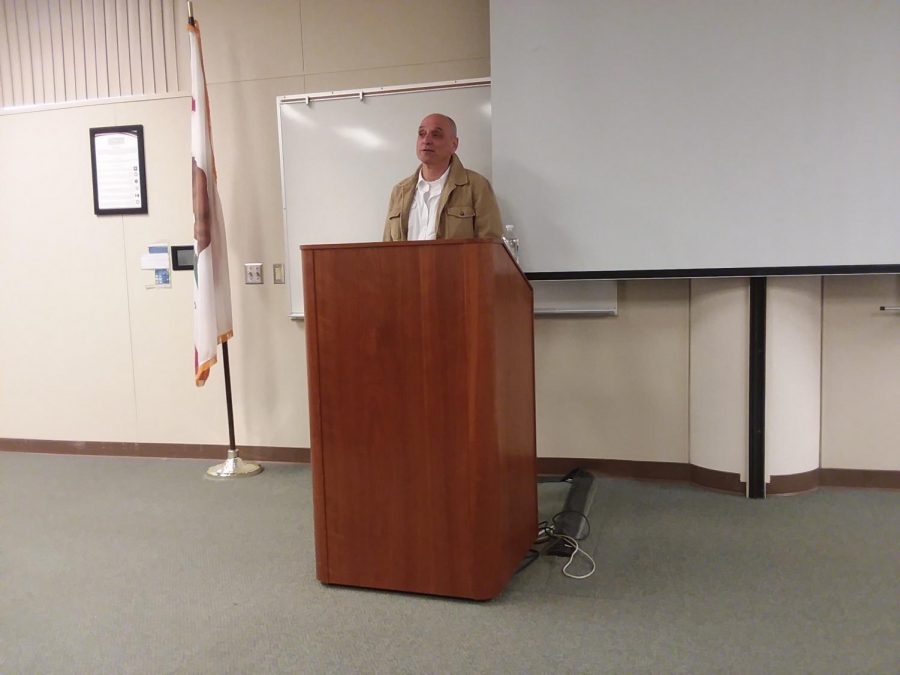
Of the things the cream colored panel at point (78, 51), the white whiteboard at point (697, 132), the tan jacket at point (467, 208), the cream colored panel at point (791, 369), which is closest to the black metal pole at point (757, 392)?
the cream colored panel at point (791, 369)

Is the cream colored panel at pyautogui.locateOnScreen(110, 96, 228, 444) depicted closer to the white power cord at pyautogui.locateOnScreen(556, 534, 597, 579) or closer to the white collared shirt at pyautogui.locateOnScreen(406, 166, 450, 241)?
the white collared shirt at pyautogui.locateOnScreen(406, 166, 450, 241)

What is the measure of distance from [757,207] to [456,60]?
164 centimetres

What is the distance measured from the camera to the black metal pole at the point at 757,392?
2.92 m

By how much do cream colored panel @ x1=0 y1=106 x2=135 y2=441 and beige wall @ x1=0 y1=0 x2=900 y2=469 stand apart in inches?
0.4

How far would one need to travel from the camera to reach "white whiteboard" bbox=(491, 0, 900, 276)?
274 centimetres

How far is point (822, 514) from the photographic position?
8.89 feet

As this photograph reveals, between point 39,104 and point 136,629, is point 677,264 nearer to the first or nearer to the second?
point 136,629

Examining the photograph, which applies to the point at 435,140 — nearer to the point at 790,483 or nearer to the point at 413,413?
the point at 413,413

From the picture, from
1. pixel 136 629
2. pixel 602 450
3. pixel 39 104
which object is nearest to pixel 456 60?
pixel 602 450

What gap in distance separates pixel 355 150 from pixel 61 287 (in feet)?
6.92

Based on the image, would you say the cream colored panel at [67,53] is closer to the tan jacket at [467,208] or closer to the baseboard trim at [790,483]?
the tan jacket at [467,208]

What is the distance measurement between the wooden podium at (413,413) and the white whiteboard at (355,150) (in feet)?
5.01

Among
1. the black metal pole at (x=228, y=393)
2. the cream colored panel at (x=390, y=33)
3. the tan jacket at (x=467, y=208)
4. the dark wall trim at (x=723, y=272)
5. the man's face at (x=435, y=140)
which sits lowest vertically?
the black metal pole at (x=228, y=393)

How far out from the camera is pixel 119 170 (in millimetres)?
3879
